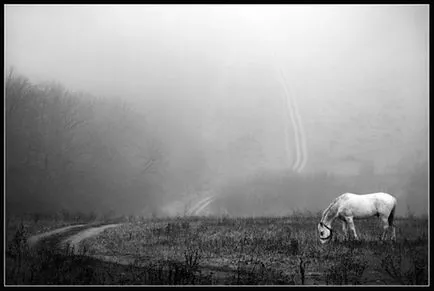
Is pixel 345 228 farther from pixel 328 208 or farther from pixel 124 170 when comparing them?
pixel 124 170

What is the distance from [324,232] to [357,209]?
Result: 2.43ft

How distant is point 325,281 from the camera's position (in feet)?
22.6

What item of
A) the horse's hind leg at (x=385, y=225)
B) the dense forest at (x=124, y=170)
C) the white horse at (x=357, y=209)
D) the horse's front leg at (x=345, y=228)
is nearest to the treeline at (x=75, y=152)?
the dense forest at (x=124, y=170)

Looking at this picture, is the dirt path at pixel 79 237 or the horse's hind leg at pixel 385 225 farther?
the horse's hind leg at pixel 385 225

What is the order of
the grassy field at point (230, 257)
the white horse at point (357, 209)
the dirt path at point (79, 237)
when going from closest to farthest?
1. the grassy field at point (230, 257)
2. the dirt path at point (79, 237)
3. the white horse at point (357, 209)

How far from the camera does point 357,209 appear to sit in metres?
7.59

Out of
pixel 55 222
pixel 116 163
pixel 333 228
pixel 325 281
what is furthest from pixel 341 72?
pixel 55 222

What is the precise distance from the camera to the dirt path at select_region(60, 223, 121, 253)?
7250 mm

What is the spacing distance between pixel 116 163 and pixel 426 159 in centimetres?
543

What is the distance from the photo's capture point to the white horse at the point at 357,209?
7469 millimetres

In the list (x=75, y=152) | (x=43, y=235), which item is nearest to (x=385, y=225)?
(x=75, y=152)

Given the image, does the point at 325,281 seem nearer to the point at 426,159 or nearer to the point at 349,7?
the point at 426,159

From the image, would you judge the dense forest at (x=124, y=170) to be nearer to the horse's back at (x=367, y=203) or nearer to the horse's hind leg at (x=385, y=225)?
the horse's back at (x=367, y=203)

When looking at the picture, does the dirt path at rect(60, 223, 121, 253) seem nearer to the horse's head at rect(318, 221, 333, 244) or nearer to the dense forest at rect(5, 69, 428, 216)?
the dense forest at rect(5, 69, 428, 216)
